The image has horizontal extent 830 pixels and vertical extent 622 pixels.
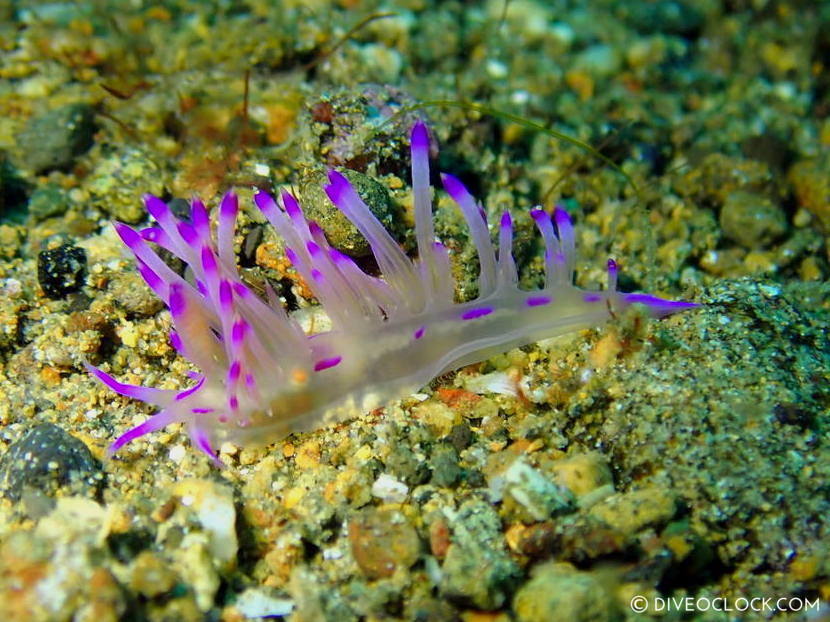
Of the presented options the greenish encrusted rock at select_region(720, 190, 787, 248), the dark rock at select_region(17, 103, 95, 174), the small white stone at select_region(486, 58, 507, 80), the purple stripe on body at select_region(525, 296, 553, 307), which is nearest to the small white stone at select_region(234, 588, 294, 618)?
the purple stripe on body at select_region(525, 296, 553, 307)

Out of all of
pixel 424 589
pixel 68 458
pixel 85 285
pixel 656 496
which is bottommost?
pixel 424 589

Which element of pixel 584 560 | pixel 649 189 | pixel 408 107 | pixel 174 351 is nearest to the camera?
pixel 584 560

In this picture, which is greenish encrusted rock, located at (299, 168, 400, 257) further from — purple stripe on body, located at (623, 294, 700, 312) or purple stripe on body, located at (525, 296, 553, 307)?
purple stripe on body, located at (623, 294, 700, 312)

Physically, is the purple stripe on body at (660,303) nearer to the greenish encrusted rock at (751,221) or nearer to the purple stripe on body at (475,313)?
the purple stripe on body at (475,313)

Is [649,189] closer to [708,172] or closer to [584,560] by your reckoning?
[708,172]

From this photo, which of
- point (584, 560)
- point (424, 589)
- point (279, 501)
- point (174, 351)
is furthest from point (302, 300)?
point (584, 560)

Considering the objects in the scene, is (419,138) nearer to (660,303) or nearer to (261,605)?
(660,303)

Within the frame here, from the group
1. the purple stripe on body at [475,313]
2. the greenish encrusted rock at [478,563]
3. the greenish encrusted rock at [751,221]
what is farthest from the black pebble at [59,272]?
the greenish encrusted rock at [751,221]

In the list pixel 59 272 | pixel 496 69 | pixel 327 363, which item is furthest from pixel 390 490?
pixel 496 69
